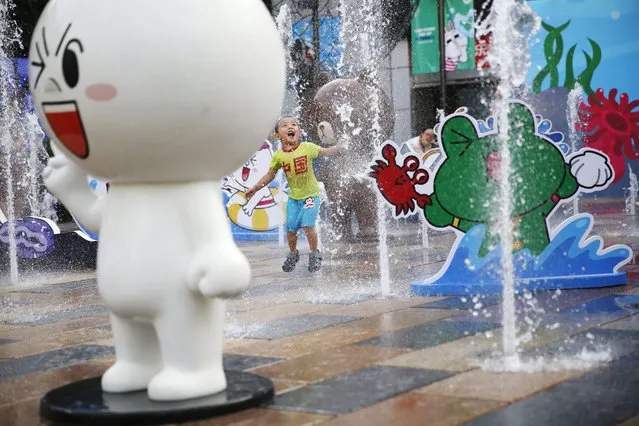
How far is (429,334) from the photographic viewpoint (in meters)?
6.66

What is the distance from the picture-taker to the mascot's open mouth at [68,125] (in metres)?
4.69

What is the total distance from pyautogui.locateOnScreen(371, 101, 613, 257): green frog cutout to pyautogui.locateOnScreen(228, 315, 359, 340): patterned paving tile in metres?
1.39

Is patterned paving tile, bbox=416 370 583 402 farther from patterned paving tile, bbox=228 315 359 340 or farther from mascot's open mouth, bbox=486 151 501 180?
mascot's open mouth, bbox=486 151 501 180

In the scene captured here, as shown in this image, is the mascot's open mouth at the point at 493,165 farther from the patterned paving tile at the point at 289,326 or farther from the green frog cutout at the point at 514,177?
the patterned paving tile at the point at 289,326

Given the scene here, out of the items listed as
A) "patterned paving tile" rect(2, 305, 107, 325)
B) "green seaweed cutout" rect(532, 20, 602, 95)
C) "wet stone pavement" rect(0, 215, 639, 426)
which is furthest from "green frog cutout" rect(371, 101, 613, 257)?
"green seaweed cutout" rect(532, 20, 602, 95)

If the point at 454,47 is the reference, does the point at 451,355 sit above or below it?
below

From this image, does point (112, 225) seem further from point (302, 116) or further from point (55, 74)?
point (302, 116)

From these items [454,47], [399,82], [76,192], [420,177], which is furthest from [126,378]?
[399,82]

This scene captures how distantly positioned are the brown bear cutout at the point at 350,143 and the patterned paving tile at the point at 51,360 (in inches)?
300

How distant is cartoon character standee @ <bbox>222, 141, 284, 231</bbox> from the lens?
14117 mm

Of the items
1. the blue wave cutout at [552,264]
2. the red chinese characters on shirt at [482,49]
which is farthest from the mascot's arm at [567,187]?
the red chinese characters on shirt at [482,49]

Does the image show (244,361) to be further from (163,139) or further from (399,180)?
(399,180)

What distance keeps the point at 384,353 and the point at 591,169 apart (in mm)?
2993

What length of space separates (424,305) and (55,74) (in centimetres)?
401
